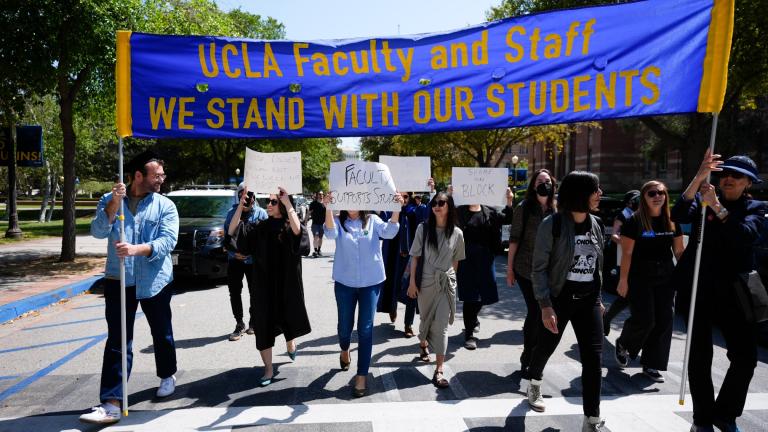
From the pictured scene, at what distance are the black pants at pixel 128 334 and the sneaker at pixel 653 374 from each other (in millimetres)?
4254

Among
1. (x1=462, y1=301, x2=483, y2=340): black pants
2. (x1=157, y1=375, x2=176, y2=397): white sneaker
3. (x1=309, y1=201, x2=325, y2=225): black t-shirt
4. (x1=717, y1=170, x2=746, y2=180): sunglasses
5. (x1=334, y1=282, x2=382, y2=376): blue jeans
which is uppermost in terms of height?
(x1=717, y1=170, x2=746, y2=180): sunglasses

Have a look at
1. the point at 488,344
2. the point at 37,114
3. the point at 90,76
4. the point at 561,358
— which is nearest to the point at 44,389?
the point at 488,344

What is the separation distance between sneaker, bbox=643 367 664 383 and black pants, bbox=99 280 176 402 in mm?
4254

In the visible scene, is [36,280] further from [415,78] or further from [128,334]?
[415,78]

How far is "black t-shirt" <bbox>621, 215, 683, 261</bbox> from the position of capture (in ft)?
16.1

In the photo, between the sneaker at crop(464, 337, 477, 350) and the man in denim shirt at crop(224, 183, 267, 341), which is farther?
the man in denim shirt at crop(224, 183, 267, 341)

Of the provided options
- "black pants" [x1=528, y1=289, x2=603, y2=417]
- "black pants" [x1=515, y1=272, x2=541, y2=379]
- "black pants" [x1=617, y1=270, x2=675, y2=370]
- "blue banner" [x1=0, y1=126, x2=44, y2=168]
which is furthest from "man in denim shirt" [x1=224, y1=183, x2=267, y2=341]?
"blue banner" [x1=0, y1=126, x2=44, y2=168]

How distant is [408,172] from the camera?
5910 millimetres

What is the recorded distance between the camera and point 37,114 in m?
25.5

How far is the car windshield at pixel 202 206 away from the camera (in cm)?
1095

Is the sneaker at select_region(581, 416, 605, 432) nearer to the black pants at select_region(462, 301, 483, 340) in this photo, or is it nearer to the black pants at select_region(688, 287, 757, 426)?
the black pants at select_region(688, 287, 757, 426)

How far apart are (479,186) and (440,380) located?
2.06 meters

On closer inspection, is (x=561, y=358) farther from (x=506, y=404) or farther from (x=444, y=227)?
(x=444, y=227)

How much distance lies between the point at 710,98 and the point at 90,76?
12566mm
